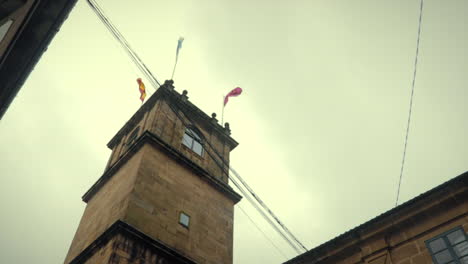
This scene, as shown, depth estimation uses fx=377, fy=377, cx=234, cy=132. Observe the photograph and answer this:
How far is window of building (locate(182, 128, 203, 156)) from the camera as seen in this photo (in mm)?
23267

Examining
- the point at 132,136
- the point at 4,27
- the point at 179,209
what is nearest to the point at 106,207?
the point at 179,209

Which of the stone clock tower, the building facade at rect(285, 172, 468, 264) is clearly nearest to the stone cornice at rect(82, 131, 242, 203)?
the stone clock tower

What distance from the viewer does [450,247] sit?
11312 millimetres

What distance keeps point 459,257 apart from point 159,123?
16226 mm

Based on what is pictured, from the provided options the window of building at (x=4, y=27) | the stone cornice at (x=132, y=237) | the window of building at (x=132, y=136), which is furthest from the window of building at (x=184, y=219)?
the window of building at (x=4, y=27)

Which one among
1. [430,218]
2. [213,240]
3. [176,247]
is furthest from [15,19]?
[430,218]

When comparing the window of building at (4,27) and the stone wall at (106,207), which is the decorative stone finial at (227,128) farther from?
the window of building at (4,27)

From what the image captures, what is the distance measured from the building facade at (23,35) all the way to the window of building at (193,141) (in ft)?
40.3

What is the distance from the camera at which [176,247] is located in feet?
55.5

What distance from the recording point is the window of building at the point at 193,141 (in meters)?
23.3

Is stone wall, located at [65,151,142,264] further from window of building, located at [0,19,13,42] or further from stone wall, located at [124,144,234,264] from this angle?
window of building, located at [0,19,13,42]

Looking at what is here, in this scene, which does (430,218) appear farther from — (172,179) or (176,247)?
(172,179)

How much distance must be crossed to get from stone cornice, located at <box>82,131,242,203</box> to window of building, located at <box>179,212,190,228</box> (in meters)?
3.28

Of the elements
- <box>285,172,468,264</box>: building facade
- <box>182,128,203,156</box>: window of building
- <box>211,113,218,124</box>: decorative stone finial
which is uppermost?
<box>211,113,218,124</box>: decorative stone finial
